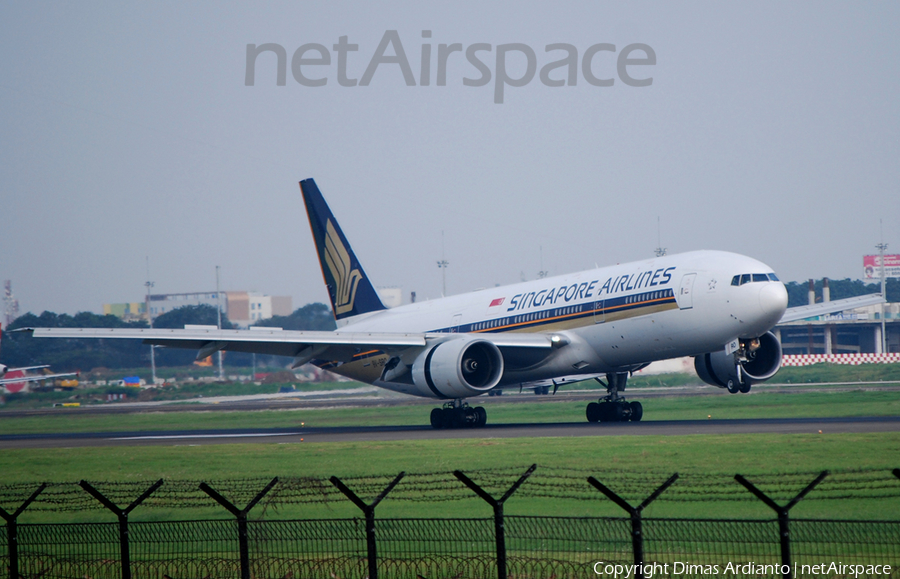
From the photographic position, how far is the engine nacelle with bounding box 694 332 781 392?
103ft

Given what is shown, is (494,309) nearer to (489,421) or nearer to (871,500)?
(489,421)

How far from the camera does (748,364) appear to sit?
3203 cm

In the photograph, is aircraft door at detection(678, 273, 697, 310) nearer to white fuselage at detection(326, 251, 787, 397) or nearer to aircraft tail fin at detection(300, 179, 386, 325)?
white fuselage at detection(326, 251, 787, 397)

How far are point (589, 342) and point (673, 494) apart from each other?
16.1 metres

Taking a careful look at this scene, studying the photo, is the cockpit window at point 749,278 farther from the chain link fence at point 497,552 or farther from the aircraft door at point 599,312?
the chain link fence at point 497,552

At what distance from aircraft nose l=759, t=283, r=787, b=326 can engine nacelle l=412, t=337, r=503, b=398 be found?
8224mm

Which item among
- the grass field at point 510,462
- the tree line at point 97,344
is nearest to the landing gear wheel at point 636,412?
the grass field at point 510,462

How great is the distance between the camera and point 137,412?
5197cm

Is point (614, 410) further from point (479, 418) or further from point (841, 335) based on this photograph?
point (841, 335)

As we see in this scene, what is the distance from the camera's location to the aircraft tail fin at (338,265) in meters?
41.5

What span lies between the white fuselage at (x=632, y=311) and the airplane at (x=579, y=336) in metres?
0.04

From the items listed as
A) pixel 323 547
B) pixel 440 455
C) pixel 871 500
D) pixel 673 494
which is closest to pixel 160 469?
pixel 440 455

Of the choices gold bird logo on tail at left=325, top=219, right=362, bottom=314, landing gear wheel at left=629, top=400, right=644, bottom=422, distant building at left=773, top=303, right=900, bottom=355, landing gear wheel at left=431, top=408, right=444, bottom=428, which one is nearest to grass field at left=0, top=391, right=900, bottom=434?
landing gear wheel at left=629, top=400, right=644, bottom=422

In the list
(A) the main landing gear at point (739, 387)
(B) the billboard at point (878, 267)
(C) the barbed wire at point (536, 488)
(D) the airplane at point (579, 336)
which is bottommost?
(C) the barbed wire at point (536, 488)
